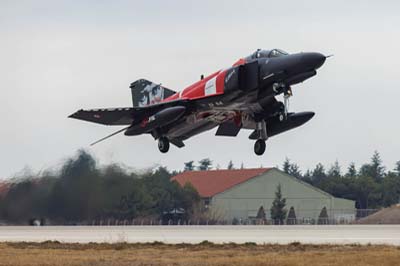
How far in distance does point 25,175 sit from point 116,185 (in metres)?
4.13

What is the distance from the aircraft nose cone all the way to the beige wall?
33756 mm

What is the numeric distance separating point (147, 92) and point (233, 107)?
738cm

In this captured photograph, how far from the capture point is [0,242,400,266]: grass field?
78.9ft

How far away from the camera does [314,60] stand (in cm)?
3039

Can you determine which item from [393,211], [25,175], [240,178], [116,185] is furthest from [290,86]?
[240,178]

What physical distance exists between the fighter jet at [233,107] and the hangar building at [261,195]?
2511 centimetres

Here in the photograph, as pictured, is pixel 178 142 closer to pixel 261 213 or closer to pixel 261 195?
pixel 261 213

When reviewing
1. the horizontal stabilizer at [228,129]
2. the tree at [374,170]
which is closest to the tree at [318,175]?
the tree at [374,170]

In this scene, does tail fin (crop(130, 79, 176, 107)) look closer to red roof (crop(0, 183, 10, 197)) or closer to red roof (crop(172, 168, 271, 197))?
red roof (crop(0, 183, 10, 197))

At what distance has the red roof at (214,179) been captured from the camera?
196 ft

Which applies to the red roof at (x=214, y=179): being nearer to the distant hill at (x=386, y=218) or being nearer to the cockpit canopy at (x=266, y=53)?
the distant hill at (x=386, y=218)

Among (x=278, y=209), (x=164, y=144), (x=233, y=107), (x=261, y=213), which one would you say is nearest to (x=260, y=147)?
(x=233, y=107)

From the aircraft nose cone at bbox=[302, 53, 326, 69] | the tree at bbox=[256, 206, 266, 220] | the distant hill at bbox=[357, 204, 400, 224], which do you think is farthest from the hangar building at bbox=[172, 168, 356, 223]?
the aircraft nose cone at bbox=[302, 53, 326, 69]

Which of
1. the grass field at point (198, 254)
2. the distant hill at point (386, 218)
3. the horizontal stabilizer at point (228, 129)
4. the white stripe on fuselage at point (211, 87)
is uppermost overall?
the white stripe on fuselage at point (211, 87)
